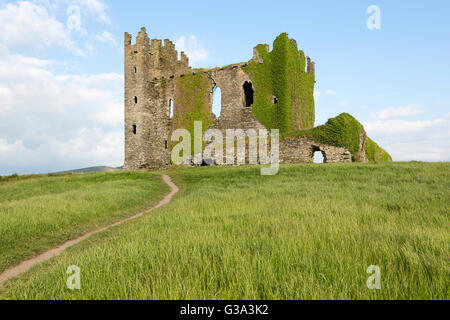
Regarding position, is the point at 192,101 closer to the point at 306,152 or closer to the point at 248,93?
the point at 248,93

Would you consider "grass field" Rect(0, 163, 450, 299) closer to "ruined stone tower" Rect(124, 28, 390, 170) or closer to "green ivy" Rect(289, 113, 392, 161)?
"green ivy" Rect(289, 113, 392, 161)

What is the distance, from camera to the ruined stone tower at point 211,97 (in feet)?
84.5

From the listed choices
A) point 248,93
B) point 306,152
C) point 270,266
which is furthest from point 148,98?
point 270,266

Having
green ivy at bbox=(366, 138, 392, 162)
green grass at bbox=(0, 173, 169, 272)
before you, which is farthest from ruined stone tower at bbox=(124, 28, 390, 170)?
green grass at bbox=(0, 173, 169, 272)

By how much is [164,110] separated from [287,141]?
57.2 ft

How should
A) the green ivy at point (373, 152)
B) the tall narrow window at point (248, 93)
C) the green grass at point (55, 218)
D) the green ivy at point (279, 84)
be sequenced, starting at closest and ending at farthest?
the green grass at point (55, 218) < the green ivy at point (279, 84) < the green ivy at point (373, 152) < the tall narrow window at point (248, 93)

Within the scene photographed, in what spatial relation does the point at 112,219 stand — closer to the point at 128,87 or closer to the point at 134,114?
the point at 134,114

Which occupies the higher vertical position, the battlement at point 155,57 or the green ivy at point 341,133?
the battlement at point 155,57

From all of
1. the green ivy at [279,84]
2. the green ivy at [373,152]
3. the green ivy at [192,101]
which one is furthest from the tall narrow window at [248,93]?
the green ivy at [373,152]

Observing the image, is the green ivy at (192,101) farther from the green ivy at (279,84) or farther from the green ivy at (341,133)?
the green ivy at (341,133)

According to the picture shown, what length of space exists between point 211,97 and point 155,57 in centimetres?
956

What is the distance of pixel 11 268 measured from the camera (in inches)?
201

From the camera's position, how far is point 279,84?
85.6ft
